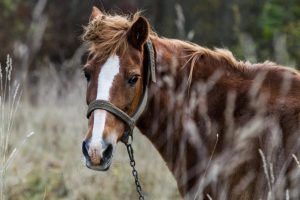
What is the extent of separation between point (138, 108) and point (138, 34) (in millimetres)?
491

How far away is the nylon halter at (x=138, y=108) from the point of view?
429cm

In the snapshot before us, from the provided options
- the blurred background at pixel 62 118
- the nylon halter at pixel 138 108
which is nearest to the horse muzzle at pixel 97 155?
the nylon halter at pixel 138 108

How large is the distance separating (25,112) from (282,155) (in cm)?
609

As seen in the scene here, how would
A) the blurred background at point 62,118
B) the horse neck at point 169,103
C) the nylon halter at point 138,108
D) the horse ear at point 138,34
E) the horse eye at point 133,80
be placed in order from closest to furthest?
the nylon halter at point 138,108, the horse eye at point 133,80, the horse ear at point 138,34, the horse neck at point 169,103, the blurred background at point 62,118

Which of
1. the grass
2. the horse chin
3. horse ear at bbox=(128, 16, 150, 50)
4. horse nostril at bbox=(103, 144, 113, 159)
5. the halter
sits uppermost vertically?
horse ear at bbox=(128, 16, 150, 50)

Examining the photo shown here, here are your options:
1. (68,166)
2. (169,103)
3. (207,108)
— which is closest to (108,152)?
(169,103)

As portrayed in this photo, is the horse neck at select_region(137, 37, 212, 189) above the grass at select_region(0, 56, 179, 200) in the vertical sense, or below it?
above

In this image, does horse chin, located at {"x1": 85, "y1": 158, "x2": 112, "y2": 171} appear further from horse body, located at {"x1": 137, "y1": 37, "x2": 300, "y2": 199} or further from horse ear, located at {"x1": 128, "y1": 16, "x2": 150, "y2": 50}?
horse ear, located at {"x1": 128, "y1": 16, "x2": 150, "y2": 50}

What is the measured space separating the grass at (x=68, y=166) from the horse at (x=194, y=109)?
134 cm

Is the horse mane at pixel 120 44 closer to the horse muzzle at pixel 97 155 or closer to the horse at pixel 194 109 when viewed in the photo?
the horse at pixel 194 109

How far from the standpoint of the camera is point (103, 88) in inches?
170

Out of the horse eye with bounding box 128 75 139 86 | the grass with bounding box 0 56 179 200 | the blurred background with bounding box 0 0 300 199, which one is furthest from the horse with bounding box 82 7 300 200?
the grass with bounding box 0 56 179 200

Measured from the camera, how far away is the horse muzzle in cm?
412

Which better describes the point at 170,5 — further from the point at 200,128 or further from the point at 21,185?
the point at 200,128
